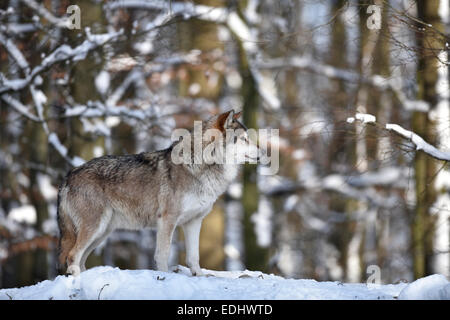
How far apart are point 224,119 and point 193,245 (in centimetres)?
160

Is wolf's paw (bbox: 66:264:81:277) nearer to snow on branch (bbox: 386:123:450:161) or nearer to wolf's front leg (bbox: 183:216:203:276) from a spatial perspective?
wolf's front leg (bbox: 183:216:203:276)

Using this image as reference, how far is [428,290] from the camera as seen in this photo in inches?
189

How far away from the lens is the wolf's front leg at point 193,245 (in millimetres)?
6367

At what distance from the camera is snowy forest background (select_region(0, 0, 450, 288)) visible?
6.64m

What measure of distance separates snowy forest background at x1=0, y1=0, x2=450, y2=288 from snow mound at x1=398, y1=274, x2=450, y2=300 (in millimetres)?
1329

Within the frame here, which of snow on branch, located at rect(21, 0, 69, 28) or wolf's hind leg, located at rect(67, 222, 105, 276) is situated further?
snow on branch, located at rect(21, 0, 69, 28)

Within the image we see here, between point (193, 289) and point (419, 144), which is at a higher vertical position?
point (419, 144)

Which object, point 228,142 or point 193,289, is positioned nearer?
point 193,289

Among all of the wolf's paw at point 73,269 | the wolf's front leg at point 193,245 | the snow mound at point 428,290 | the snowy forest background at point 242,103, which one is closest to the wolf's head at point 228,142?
the snowy forest background at point 242,103

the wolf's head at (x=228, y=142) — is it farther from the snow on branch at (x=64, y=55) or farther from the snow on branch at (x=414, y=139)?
the snow on branch at (x=64, y=55)

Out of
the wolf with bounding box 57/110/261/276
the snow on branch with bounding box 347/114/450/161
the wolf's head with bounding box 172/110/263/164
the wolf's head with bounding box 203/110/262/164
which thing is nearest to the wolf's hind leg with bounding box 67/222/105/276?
the wolf with bounding box 57/110/261/276

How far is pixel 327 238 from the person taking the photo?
685 inches

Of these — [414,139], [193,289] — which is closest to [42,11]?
[193,289]

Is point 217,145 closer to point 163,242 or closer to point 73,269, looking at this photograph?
point 163,242
